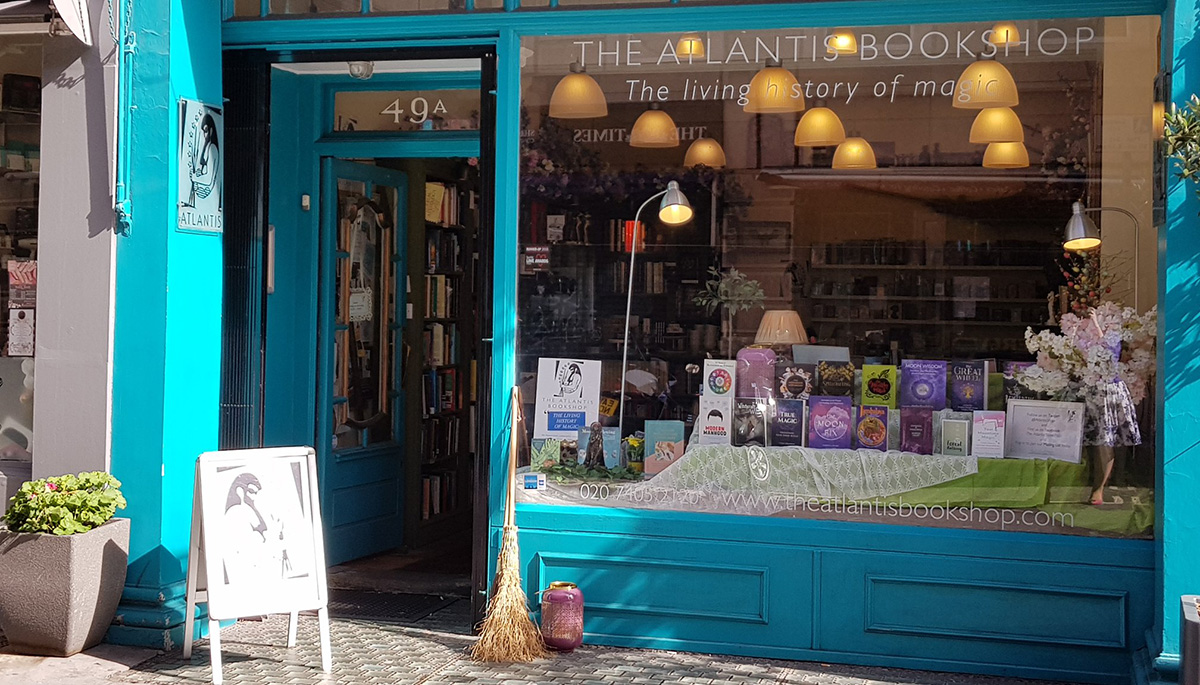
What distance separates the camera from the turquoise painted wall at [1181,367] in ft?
15.2

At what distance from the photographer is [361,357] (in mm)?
7363

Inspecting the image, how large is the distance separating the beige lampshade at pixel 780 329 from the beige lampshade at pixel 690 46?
1.26m

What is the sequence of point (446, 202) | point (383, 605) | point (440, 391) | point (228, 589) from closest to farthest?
point (228, 589) < point (383, 605) < point (446, 202) < point (440, 391)

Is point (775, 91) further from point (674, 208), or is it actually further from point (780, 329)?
point (780, 329)

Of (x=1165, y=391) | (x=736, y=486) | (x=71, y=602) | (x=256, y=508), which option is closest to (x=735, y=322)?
(x=736, y=486)

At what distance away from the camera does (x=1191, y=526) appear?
465 cm

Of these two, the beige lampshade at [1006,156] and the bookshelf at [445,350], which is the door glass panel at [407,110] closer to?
the bookshelf at [445,350]

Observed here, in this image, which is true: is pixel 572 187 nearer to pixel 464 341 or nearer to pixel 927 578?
pixel 927 578

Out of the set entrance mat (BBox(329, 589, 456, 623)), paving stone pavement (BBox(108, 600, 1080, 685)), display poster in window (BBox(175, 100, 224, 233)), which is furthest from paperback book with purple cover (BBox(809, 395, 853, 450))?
display poster in window (BBox(175, 100, 224, 233))

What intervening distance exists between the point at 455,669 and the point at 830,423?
2032 millimetres

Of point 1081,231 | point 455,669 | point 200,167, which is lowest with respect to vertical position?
point 455,669

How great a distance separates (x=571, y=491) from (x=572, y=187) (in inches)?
57.7

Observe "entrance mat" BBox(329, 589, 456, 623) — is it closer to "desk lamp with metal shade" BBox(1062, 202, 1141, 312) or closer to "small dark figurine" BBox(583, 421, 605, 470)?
"small dark figurine" BBox(583, 421, 605, 470)

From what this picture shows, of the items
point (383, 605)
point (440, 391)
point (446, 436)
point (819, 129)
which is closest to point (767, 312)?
point (819, 129)
